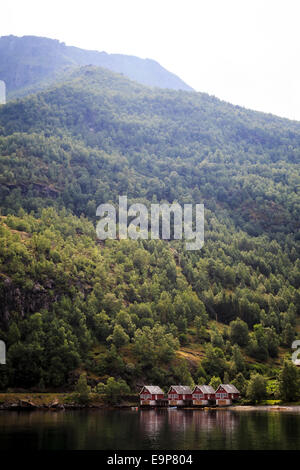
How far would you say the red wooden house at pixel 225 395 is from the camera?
527 ft

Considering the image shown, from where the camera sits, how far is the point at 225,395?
6329 inches

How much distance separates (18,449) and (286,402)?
10100 centimetres

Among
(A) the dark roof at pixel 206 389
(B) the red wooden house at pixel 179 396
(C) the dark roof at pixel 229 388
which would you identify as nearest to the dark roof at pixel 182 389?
(B) the red wooden house at pixel 179 396

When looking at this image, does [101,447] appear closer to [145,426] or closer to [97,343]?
[145,426]

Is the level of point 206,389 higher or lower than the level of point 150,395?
higher

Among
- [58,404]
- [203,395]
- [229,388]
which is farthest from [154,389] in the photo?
[58,404]

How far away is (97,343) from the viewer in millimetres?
192875

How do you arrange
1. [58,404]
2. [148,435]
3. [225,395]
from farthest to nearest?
[225,395] → [58,404] → [148,435]

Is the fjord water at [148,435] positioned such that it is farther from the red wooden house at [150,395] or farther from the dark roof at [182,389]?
the dark roof at [182,389]

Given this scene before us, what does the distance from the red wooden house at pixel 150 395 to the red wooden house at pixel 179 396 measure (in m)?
3.38

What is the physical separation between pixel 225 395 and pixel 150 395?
78.3 feet

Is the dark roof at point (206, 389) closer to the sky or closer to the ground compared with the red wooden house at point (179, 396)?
closer to the sky

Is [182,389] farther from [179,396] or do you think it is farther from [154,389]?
[154,389]
